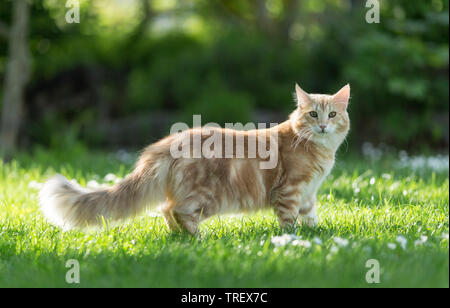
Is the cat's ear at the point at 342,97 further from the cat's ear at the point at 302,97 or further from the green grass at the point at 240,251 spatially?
the green grass at the point at 240,251

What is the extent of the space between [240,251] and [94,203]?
1294mm

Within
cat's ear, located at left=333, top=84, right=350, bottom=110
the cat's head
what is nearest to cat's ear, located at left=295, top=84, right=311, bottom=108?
the cat's head

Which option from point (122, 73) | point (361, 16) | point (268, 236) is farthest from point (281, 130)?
point (122, 73)

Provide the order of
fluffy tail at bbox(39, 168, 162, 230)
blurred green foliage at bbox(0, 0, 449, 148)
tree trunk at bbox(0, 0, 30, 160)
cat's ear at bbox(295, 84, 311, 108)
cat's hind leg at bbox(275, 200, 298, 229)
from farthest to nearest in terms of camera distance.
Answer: blurred green foliage at bbox(0, 0, 449, 148) < tree trunk at bbox(0, 0, 30, 160) < cat's ear at bbox(295, 84, 311, 108) < cat's hind leg at bbox(275, 200, 298, 229) < fluffy tail at bbox(39, 168, 162, 230)

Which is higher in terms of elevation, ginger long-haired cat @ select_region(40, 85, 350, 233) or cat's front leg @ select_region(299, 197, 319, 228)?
ginger long-haired cat @ select_region(40, 85, 350, 233)

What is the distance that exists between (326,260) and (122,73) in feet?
38.8

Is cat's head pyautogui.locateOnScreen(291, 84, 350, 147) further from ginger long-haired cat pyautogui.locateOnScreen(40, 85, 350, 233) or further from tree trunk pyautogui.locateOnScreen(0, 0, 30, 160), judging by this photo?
tree trunk pyautogui.locateOnScreen(0, 0, 30, 160)

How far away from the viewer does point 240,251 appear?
12.5 ft

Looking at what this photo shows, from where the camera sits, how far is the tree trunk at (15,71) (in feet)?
32.1

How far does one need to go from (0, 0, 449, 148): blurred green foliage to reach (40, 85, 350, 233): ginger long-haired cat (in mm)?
5876

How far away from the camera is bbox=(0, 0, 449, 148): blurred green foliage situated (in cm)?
1059

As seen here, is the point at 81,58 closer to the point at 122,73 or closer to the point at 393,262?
the point at 122,73

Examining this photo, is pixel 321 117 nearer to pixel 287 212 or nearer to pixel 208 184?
pixel 287 212
